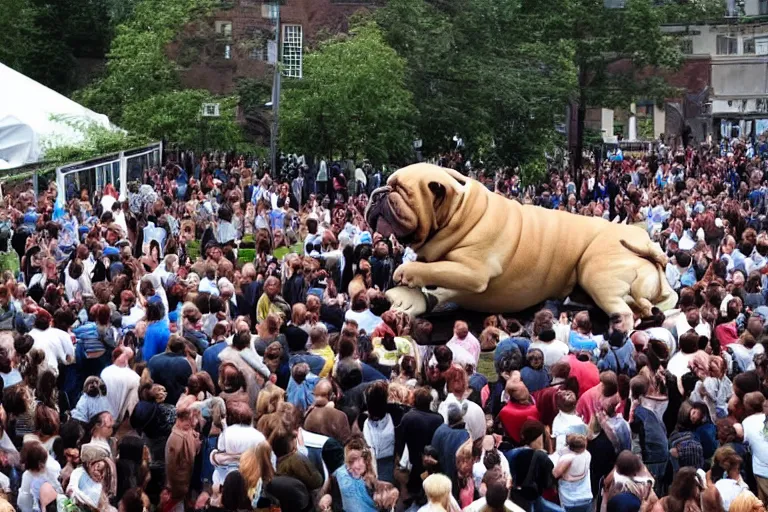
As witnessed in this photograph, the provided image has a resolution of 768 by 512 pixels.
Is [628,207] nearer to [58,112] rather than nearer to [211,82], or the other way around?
[58,112]

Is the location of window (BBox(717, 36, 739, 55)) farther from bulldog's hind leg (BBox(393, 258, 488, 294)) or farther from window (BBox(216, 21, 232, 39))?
bulldog's hind leg (BBox(393, 258, 488, 294))

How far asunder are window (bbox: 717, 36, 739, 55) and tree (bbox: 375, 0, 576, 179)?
26427 mm

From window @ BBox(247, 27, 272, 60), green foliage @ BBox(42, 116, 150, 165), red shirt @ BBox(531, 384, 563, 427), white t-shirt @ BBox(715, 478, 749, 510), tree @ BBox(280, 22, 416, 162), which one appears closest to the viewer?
white t-shirt @ BBox(715, 478, 749, 510)

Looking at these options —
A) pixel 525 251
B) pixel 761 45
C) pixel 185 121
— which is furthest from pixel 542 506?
pixel 761 45

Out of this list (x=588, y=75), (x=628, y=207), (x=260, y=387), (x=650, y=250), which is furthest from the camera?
(x=588, y=75)

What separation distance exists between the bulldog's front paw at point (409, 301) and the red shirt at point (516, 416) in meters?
5.08

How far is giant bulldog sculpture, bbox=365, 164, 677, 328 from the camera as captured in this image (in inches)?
Answer: 643

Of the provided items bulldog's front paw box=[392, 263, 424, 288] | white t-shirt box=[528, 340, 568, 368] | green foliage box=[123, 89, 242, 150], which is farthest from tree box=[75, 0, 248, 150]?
white t-shirt box=[528, 340, 568, 368]

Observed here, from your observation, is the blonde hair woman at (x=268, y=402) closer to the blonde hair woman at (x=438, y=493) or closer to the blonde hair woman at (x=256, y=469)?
the blonde hair woman at (x=256, y=469)

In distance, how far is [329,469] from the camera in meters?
10.6

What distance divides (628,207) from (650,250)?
8470 mm

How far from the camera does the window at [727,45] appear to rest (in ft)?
216

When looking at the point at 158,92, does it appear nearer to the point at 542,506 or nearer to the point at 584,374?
the point at 584,374

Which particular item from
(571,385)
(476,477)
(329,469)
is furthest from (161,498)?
(571,385)
